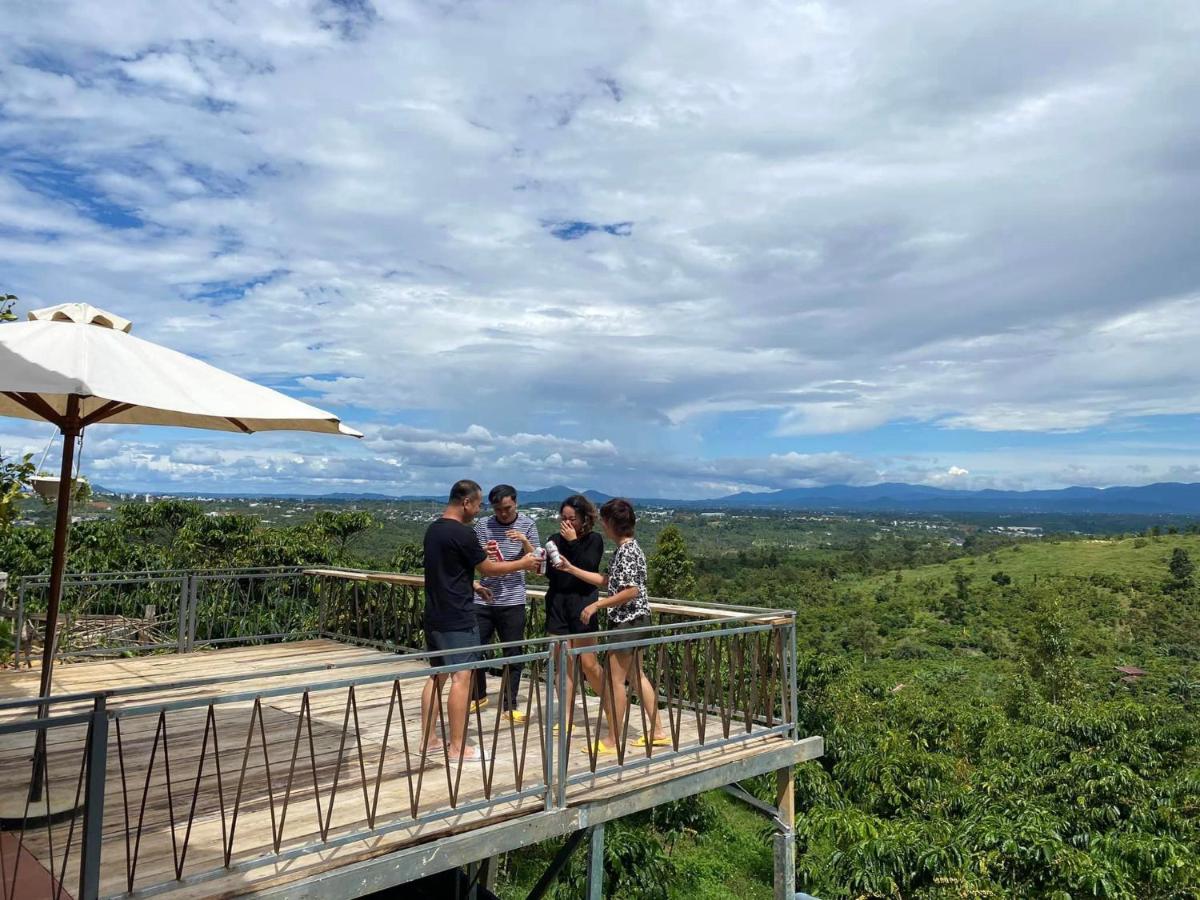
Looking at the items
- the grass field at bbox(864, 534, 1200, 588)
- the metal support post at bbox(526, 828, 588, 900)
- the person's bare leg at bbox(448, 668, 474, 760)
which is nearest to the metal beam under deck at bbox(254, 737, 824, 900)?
the person's bare leg at bbox(448, 668, 474, 760)

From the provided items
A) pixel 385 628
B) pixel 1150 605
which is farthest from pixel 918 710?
pixel 1150 605

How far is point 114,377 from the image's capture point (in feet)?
13.2

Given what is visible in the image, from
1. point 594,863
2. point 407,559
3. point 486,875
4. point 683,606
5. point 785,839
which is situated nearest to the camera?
point 594,863

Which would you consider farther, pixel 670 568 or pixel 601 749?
pixel 670 568

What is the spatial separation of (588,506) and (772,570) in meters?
93.2

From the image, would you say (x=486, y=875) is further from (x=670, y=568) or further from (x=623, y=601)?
(x=670, y=568)

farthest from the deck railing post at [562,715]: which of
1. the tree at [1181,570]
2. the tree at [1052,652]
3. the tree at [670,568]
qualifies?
the tree at [1181,570]

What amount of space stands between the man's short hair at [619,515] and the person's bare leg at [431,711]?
1.46 metres

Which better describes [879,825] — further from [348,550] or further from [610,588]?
[348,550]

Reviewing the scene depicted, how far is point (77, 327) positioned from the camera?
14.3ft

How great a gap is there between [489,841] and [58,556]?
2975mm

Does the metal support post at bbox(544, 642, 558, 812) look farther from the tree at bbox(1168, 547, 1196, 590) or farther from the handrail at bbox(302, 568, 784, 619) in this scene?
the tree at bbox(1168, 547, 1196, 590)

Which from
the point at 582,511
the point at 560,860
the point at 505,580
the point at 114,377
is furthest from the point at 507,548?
the point at 114,377

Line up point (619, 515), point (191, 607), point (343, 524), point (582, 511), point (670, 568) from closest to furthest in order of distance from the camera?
point (619, 515) → point (582, 511) → point (191, 607) → point (343, 524) → point (670, 568)
